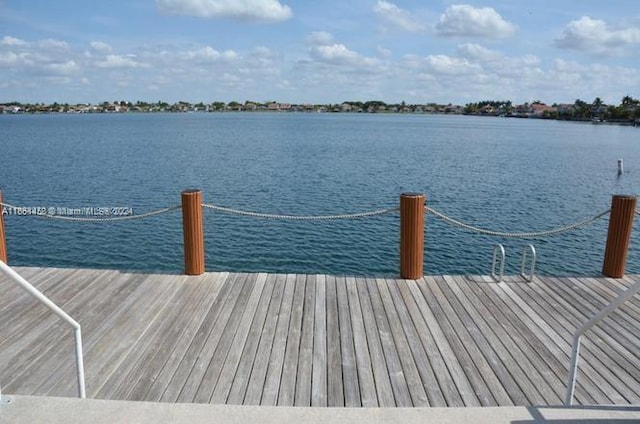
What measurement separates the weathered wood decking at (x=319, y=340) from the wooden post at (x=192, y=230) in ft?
0.99

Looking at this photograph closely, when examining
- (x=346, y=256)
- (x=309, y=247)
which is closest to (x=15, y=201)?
(x=309, y=247)

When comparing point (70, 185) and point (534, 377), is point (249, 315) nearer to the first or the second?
point (534, 377)

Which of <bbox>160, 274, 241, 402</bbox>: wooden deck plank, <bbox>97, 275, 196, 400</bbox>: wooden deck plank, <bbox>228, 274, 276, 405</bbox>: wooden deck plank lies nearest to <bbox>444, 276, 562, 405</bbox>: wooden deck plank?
<bbox>228, 274, 276, 405</bbox>: wooden deck plank

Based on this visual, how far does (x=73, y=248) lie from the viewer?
53.9ft

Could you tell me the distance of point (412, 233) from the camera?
7.36 meters

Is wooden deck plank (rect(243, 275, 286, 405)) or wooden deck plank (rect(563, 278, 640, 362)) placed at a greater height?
wooden deck plank (rect(243, 275, 286, 405))

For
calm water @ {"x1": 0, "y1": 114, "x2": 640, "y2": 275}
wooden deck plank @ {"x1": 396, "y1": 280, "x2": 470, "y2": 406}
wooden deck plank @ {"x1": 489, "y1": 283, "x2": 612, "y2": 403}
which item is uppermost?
wooden deck plank @ {"x1": 396, "y1": 280, "x2": 470, "y2": 406}

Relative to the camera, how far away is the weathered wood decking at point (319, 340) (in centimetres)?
440

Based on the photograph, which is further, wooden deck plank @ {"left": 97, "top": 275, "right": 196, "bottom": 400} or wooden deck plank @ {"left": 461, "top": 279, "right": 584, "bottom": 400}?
wooden deck plank @ {"left": 461, "top": 279, "right": 584, "bottom": 400}

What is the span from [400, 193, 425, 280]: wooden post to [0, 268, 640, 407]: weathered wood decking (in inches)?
9.5

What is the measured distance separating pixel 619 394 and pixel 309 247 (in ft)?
41.6

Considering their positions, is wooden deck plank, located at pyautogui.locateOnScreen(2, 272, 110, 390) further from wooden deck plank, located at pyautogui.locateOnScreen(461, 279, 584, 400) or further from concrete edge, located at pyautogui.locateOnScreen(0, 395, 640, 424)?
wooden deck plank, located at pyautogui.locateOnScreen(461, 279, 584, 400)

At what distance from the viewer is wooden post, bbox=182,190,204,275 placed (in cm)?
741

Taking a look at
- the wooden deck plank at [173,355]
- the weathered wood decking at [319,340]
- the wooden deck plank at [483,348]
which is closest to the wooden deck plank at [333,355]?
the weathered wood decking at [319,340]
